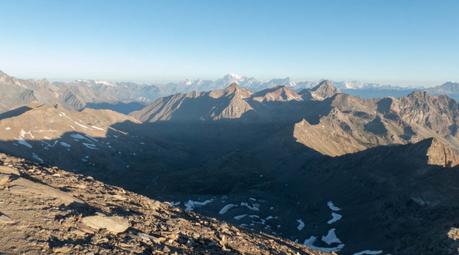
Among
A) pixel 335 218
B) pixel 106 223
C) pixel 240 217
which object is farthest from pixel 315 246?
pixel 106 223

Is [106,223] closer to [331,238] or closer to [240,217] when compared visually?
[331,238]

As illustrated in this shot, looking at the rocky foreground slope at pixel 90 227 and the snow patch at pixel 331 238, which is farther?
the snow patch at pixel 331 238

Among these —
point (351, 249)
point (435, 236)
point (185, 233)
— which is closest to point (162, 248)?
point (185, 233)

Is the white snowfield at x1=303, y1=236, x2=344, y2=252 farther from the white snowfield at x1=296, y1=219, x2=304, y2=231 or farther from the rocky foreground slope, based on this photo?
the rocky foreground slope

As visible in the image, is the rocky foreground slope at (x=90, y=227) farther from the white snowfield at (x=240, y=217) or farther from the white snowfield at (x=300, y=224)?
the white snowfield at (x=240, y=217)

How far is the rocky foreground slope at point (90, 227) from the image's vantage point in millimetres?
31891

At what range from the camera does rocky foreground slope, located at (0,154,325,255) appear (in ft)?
105

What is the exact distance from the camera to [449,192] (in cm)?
17138

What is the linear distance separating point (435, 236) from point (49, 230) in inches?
4088

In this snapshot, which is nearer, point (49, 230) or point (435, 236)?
point (49, 230)

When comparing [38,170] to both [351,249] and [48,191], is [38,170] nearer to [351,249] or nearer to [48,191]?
[48,191]

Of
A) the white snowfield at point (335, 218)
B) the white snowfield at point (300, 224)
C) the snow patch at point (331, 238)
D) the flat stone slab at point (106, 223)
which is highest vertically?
the flat stone slab at point (106, 223)

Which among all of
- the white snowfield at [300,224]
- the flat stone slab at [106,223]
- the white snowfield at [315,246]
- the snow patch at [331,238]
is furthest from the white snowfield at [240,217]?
the flat stone slab at [106,223]

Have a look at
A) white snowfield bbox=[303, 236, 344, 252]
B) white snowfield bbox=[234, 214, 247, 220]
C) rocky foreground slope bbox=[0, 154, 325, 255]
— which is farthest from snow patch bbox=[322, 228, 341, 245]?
rocky foreground slope bbox=[0, 154, 325, 255]
